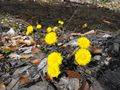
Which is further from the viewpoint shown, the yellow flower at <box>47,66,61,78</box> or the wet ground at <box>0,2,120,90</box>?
the wet ground at <box>0,2,120,90</box>

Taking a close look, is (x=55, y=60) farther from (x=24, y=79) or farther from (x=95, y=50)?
(x=95, y=50)

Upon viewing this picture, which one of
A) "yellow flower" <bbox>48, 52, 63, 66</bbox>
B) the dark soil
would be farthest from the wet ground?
"yellow flower" <bbox>48, 52, 63, 66</bbox>

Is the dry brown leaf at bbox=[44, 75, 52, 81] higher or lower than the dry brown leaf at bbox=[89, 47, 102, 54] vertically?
lower

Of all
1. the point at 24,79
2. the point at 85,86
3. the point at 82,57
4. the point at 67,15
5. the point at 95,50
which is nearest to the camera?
the point at 82,57

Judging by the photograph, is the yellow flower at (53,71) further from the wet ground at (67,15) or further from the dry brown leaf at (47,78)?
the wet ground at (67,15)

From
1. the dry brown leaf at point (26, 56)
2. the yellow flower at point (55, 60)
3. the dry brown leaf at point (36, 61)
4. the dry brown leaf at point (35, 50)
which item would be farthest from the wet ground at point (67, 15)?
the yellow flower at point (55, 60)

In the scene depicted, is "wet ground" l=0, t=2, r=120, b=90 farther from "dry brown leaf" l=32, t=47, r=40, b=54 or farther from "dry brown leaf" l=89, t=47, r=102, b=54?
"dry brown leaf" l=89, t=47, r=102, b=54

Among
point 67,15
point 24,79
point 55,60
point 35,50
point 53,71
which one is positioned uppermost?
point 55,60

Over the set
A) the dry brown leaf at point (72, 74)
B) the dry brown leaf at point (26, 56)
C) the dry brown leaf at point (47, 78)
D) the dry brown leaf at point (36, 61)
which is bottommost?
the dry brown leaf at point (26, 56)

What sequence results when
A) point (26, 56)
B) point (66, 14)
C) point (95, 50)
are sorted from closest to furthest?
point (95, 50) → point (26, 56) → point (66, 14)

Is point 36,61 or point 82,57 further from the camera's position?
point 36,61

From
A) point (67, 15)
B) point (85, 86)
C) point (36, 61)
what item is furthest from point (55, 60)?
point (67, 15)

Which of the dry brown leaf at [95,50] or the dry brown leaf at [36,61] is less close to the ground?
the dry brown leaf at [95,50]

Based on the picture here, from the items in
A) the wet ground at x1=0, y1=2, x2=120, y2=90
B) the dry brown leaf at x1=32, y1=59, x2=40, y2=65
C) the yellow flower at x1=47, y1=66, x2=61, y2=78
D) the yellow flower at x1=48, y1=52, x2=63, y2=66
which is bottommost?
the wet ground at x1=0, y1=2, x2=120, y2=90
